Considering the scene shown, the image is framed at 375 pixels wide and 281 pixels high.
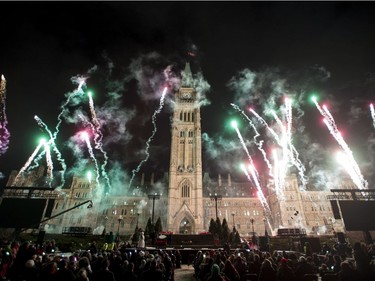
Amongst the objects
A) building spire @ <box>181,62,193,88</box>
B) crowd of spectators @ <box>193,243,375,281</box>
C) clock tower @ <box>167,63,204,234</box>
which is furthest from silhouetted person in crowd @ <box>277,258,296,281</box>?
building spire @ <box>181,62,193,88</box>

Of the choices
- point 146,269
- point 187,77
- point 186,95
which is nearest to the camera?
point 146,269

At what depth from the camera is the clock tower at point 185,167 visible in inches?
2197

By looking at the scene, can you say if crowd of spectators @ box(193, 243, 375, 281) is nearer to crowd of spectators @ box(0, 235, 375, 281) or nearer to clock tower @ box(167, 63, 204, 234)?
crowd of spectators @ box(0, 235, 375, 281)

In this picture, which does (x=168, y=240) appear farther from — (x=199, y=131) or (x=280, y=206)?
(x=280, y=206)

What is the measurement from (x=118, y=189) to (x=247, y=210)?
41646 millimetres

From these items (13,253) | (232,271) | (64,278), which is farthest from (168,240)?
(64,278)

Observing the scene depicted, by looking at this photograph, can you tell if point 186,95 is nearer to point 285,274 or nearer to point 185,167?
point 185,167

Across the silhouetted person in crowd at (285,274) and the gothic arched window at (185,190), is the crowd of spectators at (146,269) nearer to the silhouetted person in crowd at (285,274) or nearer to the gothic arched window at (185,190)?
the silhouetted person in crowd at (285,274)

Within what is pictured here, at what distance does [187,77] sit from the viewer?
81.8m

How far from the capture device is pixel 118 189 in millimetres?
72938

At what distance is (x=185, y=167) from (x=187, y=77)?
36.1 meters

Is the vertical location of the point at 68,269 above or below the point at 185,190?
below

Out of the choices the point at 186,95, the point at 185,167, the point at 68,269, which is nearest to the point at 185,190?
the point at 185,167

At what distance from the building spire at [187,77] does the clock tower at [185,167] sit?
1.61 meters
